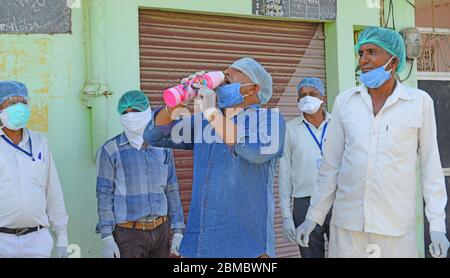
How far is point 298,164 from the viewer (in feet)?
16.5

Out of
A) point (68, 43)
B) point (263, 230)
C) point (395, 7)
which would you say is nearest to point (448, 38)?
point (395, 7)

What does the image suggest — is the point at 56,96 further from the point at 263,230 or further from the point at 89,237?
the point at 263,230

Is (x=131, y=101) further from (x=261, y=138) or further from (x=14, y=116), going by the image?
(x=261, y=138)

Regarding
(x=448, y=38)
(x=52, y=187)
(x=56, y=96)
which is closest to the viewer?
(x=52, y=187)

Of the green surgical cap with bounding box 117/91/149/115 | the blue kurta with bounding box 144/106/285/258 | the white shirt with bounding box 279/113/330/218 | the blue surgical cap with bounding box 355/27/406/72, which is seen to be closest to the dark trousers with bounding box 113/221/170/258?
the green surgical cap with bounding box 117/91/149/115

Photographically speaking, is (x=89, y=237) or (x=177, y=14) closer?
(x=89, y=237)

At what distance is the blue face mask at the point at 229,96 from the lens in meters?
3.29

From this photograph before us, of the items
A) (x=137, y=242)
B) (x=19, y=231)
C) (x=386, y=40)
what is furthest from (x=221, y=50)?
(x=19, y=231)

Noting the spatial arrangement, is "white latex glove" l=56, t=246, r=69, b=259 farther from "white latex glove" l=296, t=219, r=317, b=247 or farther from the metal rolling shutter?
"white latex glove" l=296, t=219, r=317, b=247

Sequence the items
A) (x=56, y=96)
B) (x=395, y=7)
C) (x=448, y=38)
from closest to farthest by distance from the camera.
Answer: (x=56, y=96) → (x=395, y=7) → (x=448, y=38)

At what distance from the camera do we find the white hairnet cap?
341cm

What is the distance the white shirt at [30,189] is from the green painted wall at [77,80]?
67cm
